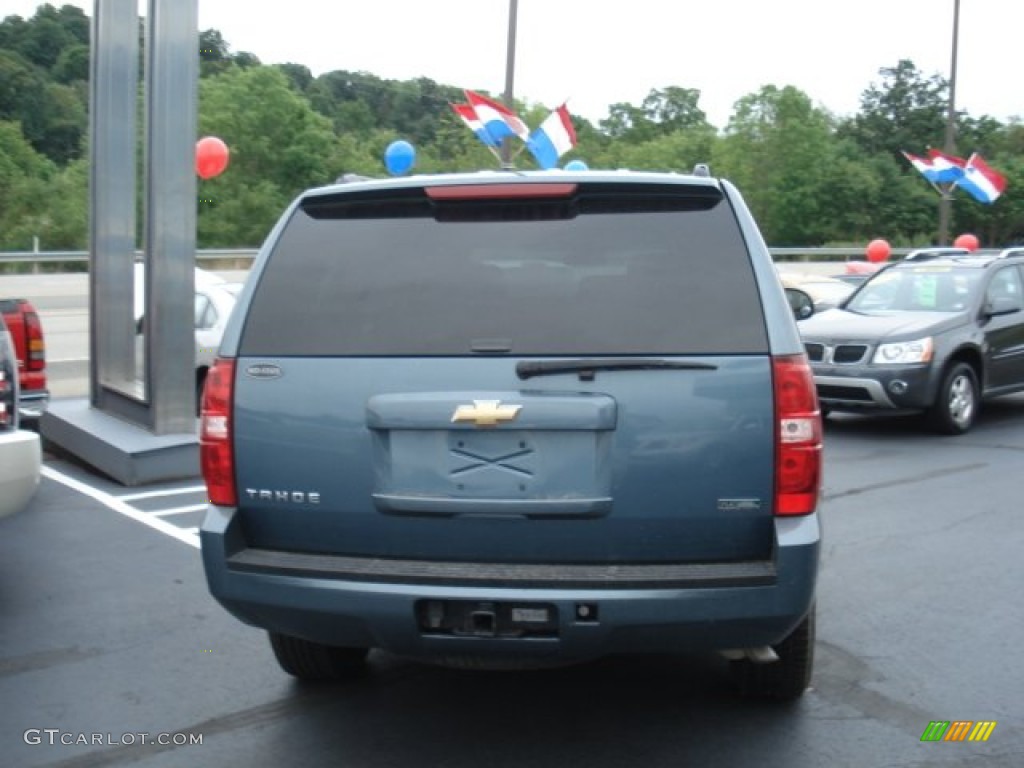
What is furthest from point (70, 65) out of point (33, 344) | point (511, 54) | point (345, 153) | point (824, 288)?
point (33, 344)

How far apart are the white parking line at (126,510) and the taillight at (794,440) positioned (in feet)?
14.6

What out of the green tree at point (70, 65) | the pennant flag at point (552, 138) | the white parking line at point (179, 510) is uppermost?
the green tree at point (70, 65)

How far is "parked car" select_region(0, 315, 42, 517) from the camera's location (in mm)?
5645

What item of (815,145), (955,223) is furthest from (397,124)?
(955,223)

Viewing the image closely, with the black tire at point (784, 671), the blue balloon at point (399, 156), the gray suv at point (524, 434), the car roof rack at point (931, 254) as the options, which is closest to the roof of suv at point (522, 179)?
the gray suv at point (524, 434)

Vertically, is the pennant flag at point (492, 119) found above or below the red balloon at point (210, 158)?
above

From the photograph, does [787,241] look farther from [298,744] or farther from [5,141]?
[298,744]

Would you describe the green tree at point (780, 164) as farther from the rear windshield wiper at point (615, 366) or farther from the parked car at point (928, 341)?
the rear windshield wiper at point (615, 366)

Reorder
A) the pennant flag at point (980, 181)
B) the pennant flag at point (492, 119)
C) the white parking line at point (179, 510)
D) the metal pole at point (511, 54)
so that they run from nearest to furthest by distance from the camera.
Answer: the white parking line at point (179, 510) < the pennant flag at point (492, 119) < the metal pole at point (511, 54) < the pennant flag at point (980, 181)

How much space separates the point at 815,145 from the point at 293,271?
61646 mm

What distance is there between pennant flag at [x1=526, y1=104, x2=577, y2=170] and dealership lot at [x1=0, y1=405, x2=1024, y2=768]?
13.3m

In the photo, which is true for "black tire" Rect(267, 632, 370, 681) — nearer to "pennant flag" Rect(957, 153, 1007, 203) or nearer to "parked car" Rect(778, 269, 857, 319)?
"parked car" Rect(778, 269, 857, 319)

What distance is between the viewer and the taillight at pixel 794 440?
361 centimetres

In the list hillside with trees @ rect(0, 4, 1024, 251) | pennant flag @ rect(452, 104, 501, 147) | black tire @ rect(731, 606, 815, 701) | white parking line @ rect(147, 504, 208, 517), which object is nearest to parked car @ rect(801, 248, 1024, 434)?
white parking line @ rect(147, 504, 208, 517)
